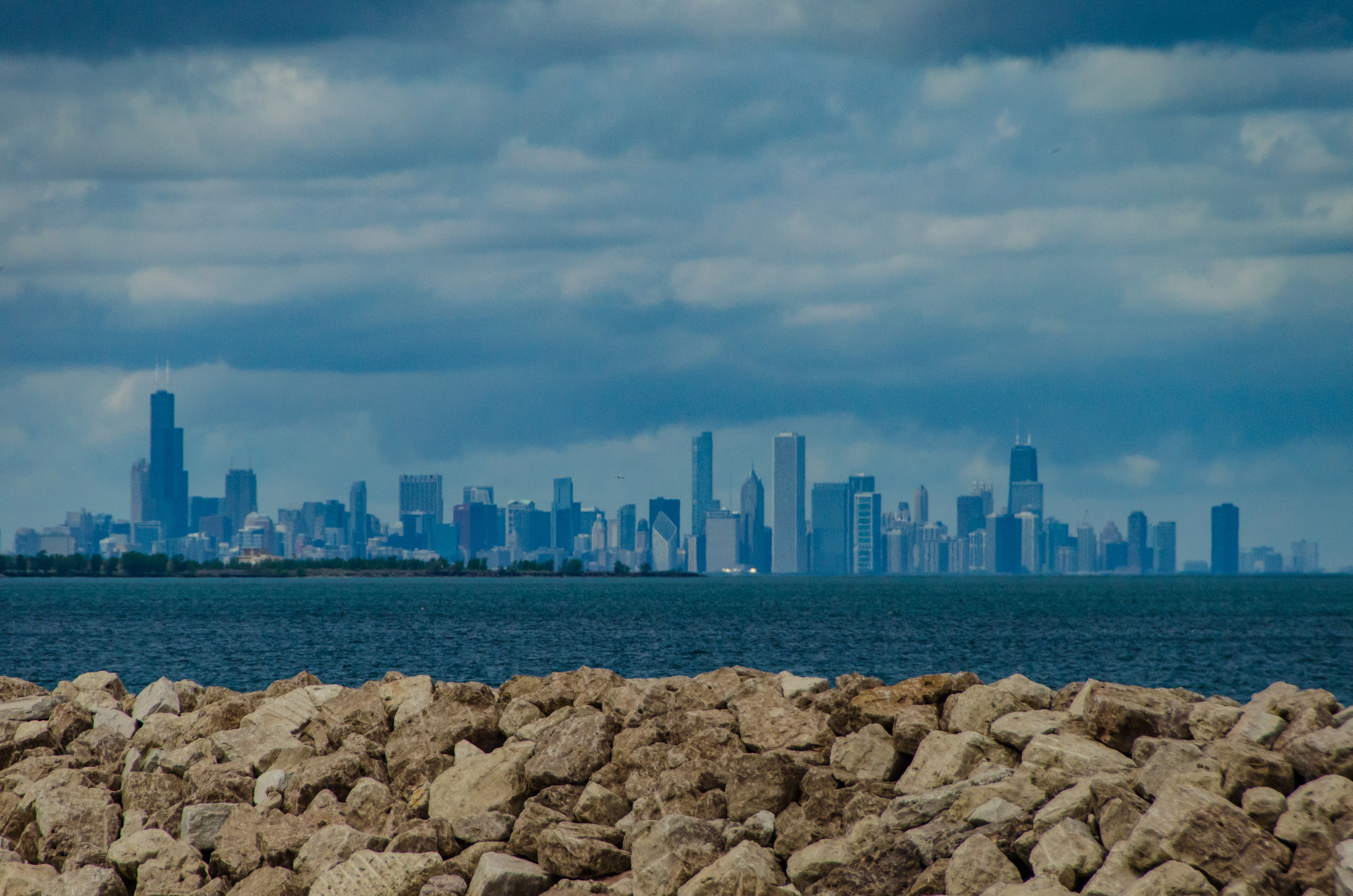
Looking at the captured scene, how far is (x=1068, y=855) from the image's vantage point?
1116 cm

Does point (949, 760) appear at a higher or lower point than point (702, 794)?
higher

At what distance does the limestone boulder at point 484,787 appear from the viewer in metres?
14.7

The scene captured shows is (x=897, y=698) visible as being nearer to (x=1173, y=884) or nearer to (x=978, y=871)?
(x=978, y=871)

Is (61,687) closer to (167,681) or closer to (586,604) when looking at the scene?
(167,681)

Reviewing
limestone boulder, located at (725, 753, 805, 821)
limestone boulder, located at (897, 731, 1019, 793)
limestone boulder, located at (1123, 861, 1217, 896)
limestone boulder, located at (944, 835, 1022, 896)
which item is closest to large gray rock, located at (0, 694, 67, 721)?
limestone boulder, located at (725, 753, 805, 821)

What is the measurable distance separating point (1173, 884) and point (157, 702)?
1464 centimetres

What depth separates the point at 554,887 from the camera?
12.8 metres

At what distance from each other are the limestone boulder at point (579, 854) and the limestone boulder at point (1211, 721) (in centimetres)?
576

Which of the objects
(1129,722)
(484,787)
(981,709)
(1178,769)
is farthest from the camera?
(484,787)

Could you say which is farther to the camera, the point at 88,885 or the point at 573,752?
the point at 573,752

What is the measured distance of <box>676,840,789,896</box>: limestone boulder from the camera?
1192cm

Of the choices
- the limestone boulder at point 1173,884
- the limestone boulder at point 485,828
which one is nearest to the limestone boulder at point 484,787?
the limestone boulder at point 485,828

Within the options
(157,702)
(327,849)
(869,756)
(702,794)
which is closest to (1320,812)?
(869,756)

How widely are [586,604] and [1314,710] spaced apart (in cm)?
12441
